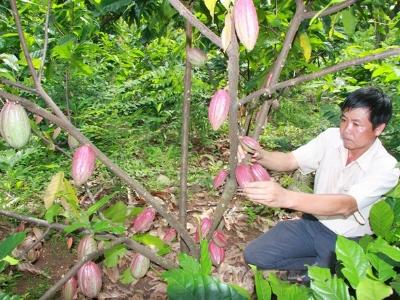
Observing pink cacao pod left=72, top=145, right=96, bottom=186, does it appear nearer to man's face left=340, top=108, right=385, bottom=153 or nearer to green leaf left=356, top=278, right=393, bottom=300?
green leaf left=356, top=278, right=393, bottom=300

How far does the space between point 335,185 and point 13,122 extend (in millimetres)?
1493

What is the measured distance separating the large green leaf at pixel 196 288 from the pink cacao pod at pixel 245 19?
0.54 meters

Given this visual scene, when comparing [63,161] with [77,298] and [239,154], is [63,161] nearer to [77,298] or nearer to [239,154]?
[77,298]

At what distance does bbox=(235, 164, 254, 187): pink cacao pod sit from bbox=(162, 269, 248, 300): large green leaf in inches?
27.1

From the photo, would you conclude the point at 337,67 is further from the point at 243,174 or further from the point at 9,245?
the point at 9,245

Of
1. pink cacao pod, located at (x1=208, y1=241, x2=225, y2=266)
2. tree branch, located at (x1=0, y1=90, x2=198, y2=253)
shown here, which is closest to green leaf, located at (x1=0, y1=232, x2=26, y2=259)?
tree branch, located at (x1=0, y1=90, x2=198, y2=253)

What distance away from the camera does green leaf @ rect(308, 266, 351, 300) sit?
2.24 ft

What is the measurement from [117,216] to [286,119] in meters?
3.38

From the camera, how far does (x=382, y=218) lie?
105cm

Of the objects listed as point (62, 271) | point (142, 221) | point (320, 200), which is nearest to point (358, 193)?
point (320, 200)

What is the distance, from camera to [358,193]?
70.2 inches

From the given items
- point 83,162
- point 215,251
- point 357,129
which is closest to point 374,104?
point 357,129

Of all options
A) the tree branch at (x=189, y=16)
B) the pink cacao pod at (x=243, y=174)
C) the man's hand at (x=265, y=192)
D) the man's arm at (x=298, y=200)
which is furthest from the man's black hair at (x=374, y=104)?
the tree branch at (x=189, y=16)

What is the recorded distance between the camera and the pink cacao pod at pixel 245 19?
3.05ft
